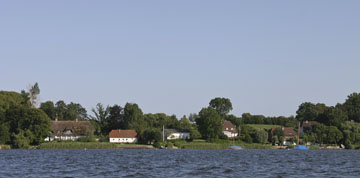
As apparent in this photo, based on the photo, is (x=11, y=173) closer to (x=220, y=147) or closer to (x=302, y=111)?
(x=220, y=147)

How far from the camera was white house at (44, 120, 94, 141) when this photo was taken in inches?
5343

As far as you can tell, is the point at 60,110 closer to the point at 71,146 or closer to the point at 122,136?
the point at 122,136

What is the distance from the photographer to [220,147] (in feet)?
378

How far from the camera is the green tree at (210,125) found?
129500 millimetres

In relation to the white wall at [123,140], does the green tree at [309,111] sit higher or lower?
higher

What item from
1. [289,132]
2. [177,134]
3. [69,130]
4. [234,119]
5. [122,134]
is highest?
[234,119]

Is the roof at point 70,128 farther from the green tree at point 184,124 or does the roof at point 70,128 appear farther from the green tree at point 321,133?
the green tree at point 321,133

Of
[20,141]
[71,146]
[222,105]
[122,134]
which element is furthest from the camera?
[222,105]

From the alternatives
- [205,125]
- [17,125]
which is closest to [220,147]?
[205,125]

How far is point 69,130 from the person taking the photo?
453ft

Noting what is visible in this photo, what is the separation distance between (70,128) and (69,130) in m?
0.58

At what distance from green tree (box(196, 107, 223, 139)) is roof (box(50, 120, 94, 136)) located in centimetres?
2843

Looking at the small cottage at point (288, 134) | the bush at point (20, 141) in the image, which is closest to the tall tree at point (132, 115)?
the small cottage at point (288, 134)

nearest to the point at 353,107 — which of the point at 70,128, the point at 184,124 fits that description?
the point at 184,124
